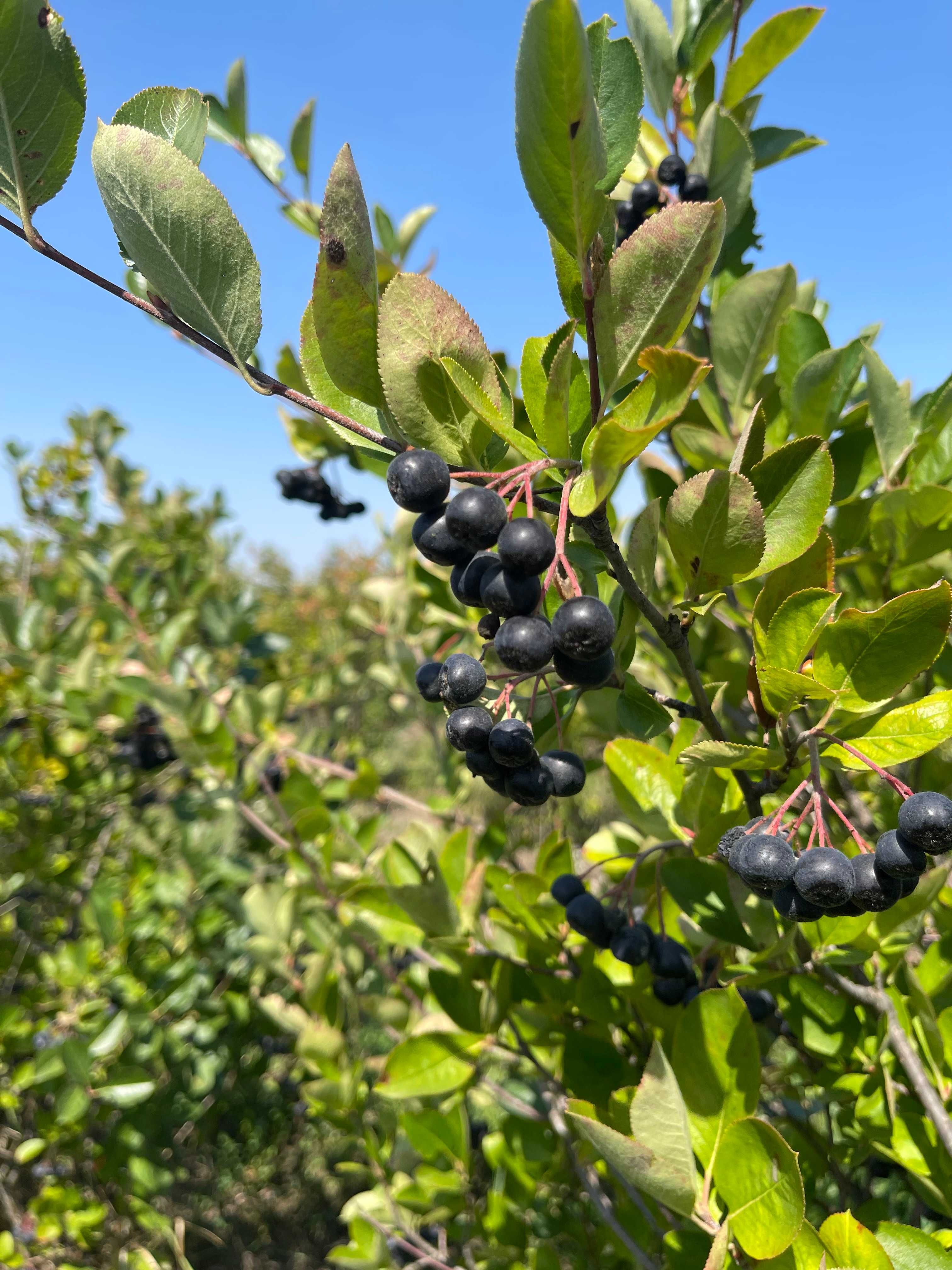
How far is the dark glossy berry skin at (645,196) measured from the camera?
152cm

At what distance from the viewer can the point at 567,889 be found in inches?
47.9

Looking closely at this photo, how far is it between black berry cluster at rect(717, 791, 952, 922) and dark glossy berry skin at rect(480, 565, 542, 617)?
35cm

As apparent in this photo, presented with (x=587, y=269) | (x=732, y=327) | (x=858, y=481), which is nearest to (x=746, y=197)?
(x=732, y=327)

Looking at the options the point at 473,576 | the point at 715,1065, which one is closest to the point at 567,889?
the point at 715,1065

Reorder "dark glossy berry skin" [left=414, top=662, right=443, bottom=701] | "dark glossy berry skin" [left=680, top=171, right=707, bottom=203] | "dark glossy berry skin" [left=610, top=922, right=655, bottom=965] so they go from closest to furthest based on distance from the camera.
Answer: "dark glossy berry skin" [left=414, top=662, right=443, bottom=701]
"dark glossy berry skin" [left=610, top=922, right=655, bottom=965]
"dark glossy berry skin" [left=680, top=171, right=707, bottom=203]

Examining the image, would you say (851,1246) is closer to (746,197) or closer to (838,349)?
(838,349)

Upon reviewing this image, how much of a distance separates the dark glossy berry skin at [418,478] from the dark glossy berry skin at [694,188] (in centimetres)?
99

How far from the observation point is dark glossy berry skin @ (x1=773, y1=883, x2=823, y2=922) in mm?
767

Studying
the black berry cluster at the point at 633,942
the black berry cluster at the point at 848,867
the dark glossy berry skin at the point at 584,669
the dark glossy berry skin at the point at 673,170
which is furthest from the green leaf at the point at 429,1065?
the dark glossy berry skin at the point at 673,170

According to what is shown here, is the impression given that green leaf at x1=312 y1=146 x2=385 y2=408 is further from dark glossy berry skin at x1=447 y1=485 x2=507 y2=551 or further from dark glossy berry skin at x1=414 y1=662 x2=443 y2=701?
dark glossy berry skin at x1=414 y1=662 x2=443 y2=701

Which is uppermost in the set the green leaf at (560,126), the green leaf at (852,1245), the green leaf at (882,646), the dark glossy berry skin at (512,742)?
the green leaf at (560,126)

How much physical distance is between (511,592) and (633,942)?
0.69 metres

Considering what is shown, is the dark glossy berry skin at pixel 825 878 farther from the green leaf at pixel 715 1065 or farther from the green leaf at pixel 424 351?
the green leaf at pixel 424 351

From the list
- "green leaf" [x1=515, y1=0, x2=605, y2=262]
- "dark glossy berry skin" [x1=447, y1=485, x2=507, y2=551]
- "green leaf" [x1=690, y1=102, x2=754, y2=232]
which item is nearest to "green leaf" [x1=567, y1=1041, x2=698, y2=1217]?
"dark glossy berry skin" [x1=447, y1=485, x2=507, y2=551]
